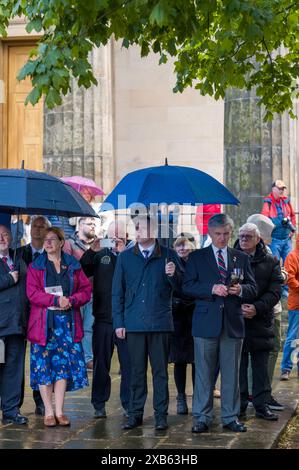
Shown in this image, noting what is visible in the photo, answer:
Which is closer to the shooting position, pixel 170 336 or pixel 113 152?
pixel 170 336

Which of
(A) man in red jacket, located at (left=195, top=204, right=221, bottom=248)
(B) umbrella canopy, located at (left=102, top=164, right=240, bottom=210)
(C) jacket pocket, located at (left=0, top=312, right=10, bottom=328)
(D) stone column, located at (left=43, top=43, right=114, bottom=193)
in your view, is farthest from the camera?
(D) stone column, located at (left=43, top=43, right=114, bottom=193)

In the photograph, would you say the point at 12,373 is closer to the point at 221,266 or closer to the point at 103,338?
the point at 103,338

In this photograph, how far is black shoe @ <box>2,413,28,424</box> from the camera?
372 inches

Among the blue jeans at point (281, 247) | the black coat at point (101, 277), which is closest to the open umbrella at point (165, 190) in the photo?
the black coat at point (101, 277)

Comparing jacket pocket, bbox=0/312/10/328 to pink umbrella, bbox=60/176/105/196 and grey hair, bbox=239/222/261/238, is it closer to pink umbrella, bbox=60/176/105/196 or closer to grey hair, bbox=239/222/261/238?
grey hair, bbox=239/222/261/238

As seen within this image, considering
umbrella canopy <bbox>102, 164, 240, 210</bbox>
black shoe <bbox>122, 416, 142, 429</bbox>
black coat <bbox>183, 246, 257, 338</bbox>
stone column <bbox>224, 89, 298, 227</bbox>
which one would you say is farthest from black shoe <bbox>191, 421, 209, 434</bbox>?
stone column <bbox>224, 89, 298, 227</bbox>

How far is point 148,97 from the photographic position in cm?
2039

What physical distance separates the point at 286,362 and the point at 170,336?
2.90 meters

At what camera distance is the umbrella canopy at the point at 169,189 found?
30.8 ft

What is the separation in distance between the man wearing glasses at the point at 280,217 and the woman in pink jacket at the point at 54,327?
6.05m

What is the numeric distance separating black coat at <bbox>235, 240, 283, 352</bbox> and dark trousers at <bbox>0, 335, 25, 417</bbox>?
7.19ft

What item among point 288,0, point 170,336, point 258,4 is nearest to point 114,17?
point 258,4
